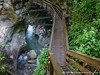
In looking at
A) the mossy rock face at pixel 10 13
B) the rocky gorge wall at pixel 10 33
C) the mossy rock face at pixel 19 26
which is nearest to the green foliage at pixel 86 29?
the mossy rock face at pixel 10 13

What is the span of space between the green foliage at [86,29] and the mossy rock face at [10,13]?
4.40m

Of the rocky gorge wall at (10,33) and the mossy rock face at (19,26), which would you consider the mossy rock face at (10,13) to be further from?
the mossy rock face at (19,26)

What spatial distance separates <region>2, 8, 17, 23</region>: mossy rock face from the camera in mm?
14906

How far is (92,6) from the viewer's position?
32.7 ft

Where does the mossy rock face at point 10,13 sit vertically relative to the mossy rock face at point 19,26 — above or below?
above

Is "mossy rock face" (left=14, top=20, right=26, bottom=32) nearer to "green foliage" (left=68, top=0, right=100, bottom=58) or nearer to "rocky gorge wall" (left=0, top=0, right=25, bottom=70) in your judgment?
"rocky gorge wall" (left=0, top=0, right=25, bottom=70)

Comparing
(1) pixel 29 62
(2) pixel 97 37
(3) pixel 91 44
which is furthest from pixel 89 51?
(1) pixel 29 62

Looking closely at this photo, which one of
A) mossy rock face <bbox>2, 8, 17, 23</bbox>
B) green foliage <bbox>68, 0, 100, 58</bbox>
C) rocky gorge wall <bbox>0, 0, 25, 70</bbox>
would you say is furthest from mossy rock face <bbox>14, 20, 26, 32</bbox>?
green foliage <bbox>68, 0, 100, 58</bbox>

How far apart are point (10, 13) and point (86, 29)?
7952 mm

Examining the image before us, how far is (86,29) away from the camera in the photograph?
8.80 meters

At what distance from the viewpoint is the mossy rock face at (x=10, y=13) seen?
1491cm

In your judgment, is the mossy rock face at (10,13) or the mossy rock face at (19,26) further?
the mossy rock face at (19,26)

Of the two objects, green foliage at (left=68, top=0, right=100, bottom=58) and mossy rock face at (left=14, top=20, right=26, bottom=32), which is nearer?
green foliage at (left=68, top=0, right=100, bottom=58)

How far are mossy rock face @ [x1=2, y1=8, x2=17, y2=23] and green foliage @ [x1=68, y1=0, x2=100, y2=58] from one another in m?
4.40
